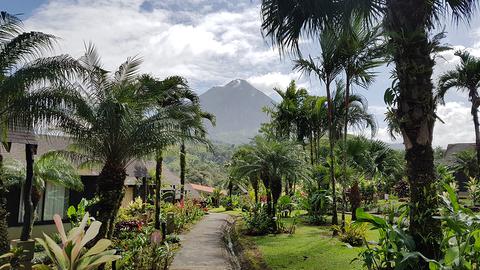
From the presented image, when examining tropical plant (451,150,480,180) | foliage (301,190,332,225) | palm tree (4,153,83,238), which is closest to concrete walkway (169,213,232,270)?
foliage (301,190,332,225)

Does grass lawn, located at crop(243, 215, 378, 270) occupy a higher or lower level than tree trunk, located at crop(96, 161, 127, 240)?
lower

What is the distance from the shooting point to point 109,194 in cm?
998

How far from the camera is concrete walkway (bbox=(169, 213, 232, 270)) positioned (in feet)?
32.9

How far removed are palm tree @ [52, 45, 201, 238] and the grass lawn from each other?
4.30 metres

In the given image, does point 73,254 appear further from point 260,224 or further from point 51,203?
point 51,203

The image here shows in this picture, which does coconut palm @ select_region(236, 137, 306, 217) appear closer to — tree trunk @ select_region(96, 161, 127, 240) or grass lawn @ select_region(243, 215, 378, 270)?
grass lawn @ select_region(243, 215, 378, 270)

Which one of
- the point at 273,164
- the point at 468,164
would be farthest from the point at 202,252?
the point at 468,164

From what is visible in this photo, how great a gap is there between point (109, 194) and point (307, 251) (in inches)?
214

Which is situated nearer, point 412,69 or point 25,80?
point 412,69

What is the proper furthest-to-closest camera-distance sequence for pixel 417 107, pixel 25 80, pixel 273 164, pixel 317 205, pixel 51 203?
pixel 51 203 → pixel 317 205 → pixel 273 164 → pixel 25 80 → pixel 417 107

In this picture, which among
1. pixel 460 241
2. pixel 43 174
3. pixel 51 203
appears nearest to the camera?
pixel 460 241

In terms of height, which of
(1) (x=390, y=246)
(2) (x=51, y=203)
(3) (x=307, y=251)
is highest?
(2) (x=51, y=203)

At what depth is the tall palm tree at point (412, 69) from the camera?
6.03 m

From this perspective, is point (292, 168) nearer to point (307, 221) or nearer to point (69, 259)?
point (307, 221)
